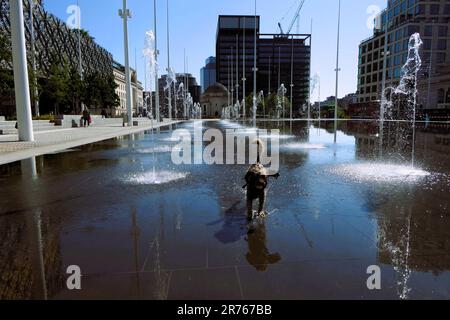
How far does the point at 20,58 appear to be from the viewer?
15789mm

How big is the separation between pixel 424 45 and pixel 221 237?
8965 cm

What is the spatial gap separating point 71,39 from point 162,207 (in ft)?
273

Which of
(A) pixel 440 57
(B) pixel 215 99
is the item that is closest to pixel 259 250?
(A) pixel 440 57

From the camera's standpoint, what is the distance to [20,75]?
15.7 m

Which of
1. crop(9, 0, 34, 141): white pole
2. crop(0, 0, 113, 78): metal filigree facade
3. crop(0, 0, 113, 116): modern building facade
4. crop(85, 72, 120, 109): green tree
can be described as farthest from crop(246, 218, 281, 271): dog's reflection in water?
crop(0, 0, 113, 78): metal filigree facade

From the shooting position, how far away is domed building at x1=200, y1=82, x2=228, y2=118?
121 meters

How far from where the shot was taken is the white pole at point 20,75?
50.9 ft

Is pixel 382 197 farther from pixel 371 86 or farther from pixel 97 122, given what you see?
pixel 371 86

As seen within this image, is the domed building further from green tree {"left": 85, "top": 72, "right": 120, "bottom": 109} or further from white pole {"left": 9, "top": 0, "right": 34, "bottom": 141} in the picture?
white pole {"left": 9, "top": 0, "right": 34, "bottom": 141}

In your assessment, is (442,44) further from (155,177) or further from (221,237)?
(221,237)

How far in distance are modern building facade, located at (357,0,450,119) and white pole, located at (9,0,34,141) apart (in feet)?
212

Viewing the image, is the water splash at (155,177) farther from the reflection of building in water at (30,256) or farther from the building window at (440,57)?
the building window at (440,57)

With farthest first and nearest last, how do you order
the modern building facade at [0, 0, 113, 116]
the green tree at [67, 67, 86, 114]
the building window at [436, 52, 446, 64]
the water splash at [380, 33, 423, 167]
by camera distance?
the building window at [436, 52, 446, 64], the water splash at [380, 33, 423, 167], the modern building facade at [0, 0, 113, 116], the green tree at [67, 67, 86, 114]
